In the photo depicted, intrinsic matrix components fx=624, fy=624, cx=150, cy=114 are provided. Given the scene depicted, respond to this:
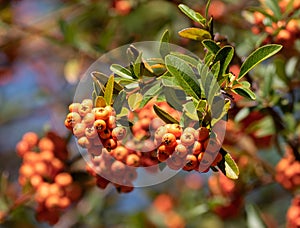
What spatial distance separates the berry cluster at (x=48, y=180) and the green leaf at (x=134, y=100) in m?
0.63

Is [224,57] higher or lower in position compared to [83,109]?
higher

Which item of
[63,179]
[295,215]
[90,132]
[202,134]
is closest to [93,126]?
[90,132]

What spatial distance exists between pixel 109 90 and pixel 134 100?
3.5 inches

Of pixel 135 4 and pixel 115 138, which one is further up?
pixel 115 138

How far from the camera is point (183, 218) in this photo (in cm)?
295

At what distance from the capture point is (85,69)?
2.57 meters

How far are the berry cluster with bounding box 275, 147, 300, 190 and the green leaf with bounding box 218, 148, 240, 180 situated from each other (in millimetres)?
697

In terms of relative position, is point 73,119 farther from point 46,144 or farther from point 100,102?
point 46,144

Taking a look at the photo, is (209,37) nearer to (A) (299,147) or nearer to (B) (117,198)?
(A) (299,147)

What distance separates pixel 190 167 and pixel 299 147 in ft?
2.57

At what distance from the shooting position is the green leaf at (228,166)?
4.28ft

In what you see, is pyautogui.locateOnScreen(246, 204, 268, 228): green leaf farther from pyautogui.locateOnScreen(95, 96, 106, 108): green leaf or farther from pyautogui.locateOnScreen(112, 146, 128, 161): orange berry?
pyautogui.locateOnScreen(95, 96, 106, 108): green leaf

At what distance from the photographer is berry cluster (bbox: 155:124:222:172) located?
129 cm

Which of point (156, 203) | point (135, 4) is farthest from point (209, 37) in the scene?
point (156, 203)
